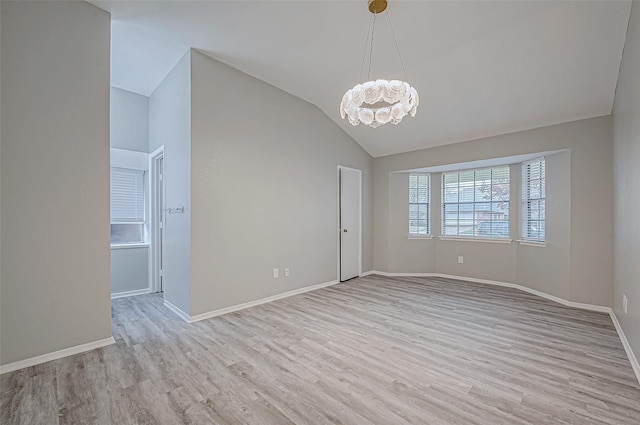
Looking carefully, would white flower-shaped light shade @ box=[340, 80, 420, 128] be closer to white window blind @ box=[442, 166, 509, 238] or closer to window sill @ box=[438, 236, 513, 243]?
white window blind @ box=[442, 166, 509, 238]

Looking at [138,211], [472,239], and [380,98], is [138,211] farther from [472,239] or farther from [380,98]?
[472,239]

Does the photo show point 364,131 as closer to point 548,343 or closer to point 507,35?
point 507,35

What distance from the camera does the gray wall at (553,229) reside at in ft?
12.0

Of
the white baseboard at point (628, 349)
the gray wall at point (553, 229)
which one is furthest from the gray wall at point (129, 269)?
the white baseboard at point (628, 349)

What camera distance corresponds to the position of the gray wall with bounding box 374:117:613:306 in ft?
12.0

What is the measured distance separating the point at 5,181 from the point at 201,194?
155 cm

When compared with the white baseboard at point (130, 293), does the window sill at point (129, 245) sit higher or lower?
higher

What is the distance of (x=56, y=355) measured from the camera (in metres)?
2.39

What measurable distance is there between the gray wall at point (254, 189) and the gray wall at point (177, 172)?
0.33 feet

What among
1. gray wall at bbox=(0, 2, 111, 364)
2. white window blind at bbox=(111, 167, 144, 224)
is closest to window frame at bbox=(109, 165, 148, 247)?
white window blind at bbox=(111, 167, 144, 224)

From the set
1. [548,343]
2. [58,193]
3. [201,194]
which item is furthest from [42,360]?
[548,343]

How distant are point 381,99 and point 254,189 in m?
2.11

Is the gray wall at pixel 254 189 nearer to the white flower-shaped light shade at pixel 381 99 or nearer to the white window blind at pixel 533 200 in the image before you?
the white flower-shaped light shade at pixel 381 99

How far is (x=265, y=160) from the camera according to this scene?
4.01m
